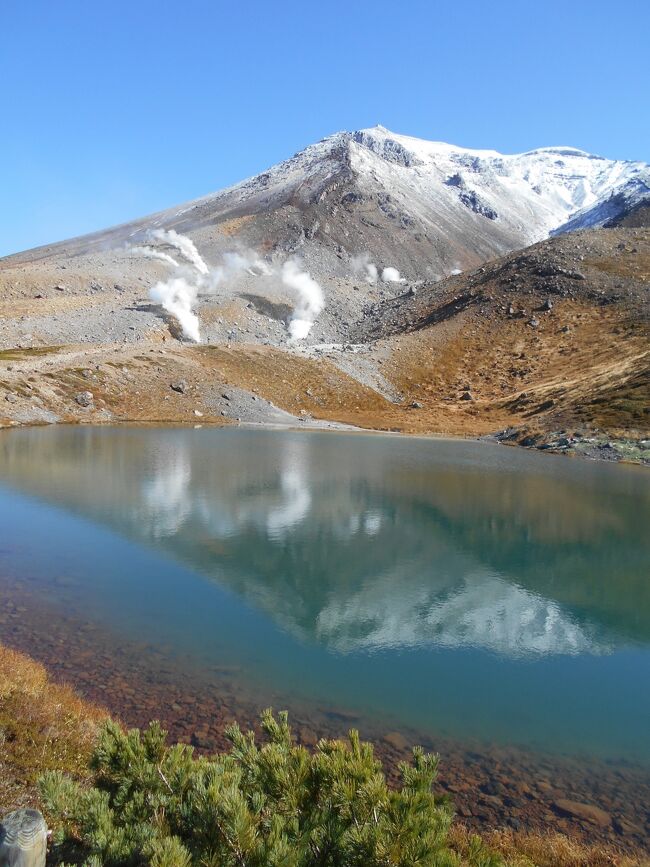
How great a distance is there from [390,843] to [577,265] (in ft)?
426

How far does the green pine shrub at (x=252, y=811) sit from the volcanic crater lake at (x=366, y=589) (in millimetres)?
6081

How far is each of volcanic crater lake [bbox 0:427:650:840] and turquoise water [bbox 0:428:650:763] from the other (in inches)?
3.1

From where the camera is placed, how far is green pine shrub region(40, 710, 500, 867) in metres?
4.28

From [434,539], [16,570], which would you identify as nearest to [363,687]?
[16,570]

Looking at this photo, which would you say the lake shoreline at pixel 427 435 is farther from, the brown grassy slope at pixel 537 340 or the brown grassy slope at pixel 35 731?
the brown grassy slope at pixel 35 731

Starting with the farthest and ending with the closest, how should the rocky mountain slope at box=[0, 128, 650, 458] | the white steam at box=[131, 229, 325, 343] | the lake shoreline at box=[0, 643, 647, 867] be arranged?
the white steam at box=[131, 229, 325, 343] < the rocky mountain slope at box=[0, 128, 650, 458] < the lake shoreline at box=[0, 643, 647, 867]

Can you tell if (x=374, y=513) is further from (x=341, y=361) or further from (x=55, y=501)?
(x=341, y=361)

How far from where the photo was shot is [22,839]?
3.97 metres

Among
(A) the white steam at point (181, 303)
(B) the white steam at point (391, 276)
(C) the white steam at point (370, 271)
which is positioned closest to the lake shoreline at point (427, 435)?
(A) the white steam at point (181, 303)

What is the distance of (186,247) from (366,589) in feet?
494

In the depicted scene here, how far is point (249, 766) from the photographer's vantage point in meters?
5.18

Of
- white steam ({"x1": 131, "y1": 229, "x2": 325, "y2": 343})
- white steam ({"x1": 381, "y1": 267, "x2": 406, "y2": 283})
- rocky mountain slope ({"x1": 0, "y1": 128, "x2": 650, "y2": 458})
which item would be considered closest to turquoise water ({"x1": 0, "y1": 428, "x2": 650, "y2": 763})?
rocky mountain slope ({"x1": 0, "y1": 128, "x2": 650, "y2": 458})

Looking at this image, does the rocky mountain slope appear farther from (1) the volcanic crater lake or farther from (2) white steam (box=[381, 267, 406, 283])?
(1) the volcanic crater lake

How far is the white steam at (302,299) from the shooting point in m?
124
